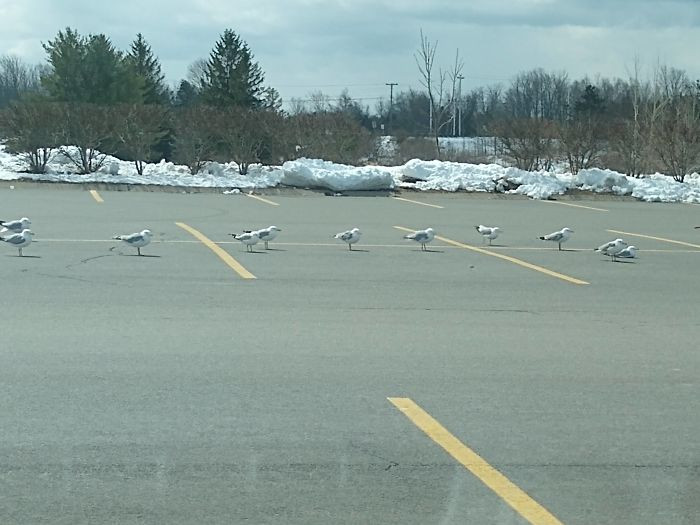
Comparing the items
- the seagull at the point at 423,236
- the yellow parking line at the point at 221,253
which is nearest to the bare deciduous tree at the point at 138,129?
the yellow parking line at the point at 221,253

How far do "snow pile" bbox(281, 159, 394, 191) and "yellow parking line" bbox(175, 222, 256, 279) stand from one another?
12.7 meters

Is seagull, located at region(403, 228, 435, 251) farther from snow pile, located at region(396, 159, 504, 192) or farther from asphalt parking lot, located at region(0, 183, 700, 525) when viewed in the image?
snow pile, located at region(396, 159, 504, 192)

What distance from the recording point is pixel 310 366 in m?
8.73

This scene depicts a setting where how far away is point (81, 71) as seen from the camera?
47.4 m

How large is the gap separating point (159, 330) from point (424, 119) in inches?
3721

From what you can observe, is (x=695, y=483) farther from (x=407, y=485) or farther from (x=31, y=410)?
(x=31, y=410)

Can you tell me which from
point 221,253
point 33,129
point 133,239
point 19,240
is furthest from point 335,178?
point 19,240

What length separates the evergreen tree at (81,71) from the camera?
1858 inches

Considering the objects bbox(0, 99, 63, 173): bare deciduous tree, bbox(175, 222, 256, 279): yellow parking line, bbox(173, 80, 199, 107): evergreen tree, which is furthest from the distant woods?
bbox(173, 80, 199, 107): evergreen tree

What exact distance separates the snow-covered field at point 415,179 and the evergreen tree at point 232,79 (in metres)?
20.3

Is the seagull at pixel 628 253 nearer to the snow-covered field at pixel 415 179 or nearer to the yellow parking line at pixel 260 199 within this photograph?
the yellow parking line at pixel 260 199

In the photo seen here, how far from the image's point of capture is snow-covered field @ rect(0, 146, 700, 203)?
3344 cm

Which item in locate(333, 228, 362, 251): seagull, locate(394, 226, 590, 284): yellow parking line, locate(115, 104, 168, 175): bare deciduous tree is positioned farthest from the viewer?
locate(115, 104, 168, 175): bare deciduous tree

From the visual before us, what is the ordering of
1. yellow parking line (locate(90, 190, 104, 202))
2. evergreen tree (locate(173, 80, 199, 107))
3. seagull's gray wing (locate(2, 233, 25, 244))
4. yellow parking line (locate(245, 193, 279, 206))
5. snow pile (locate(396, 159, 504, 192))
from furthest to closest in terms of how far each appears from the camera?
1. evergreen tree (locate(173, 80, 199, 107))
2. snow pile (locate(396, 159, 504, 192))
3. yellow parking line (locate(245, 193, 279, 206))
4. yellow parking line (locate(90, 190, 104, 202))
5. seagull's gray wing (locate(2, 233, 25, 244))
